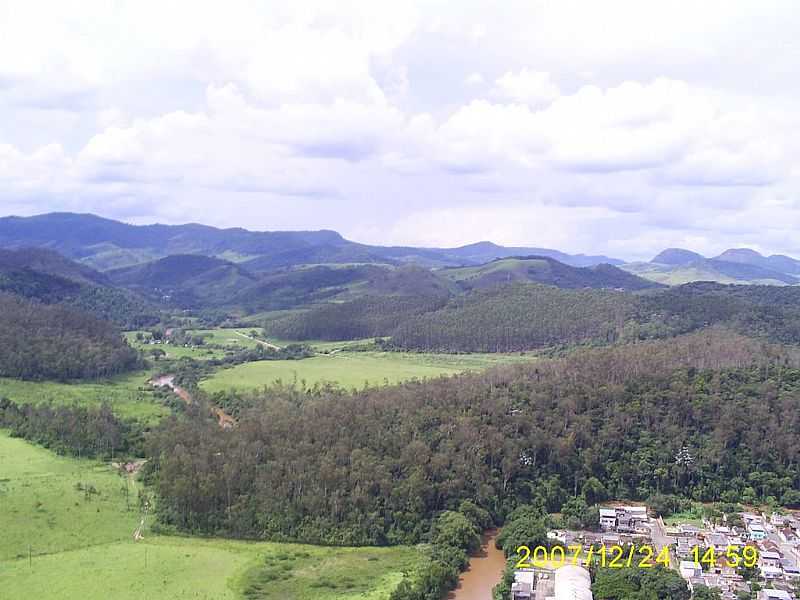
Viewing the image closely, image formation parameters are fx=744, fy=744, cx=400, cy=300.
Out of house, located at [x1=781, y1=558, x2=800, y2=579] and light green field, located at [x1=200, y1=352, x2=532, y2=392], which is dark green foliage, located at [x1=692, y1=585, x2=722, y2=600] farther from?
light green field, located at [x1=200, y1=352, x2=532, y2=392]

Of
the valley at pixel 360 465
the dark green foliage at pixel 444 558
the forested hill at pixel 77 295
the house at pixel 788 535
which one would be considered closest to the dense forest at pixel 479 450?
the valley at pixel 360 465

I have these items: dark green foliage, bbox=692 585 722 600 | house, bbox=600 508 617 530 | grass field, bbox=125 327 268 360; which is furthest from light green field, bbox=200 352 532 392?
dark green foliage, bbox=692 585 722 600

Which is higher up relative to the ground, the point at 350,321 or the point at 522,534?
the point at 350,321

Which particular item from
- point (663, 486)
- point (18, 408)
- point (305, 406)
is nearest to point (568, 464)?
point (663, 486)

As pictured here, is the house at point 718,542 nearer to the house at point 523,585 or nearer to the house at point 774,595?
the house at point 774,595

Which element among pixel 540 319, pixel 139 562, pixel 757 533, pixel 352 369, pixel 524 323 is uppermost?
pixel 540 319

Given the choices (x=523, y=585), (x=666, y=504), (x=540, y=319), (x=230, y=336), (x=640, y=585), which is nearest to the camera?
(x=523, y=585)

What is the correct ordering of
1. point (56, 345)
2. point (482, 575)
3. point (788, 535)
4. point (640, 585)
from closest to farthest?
1. point (640, 585)
2. point (482, 575)
3. point (788, 535)
4. point (56, 345)
